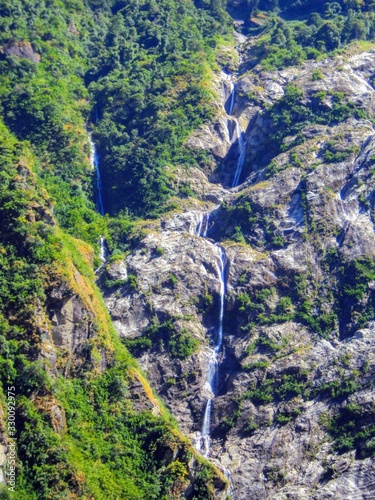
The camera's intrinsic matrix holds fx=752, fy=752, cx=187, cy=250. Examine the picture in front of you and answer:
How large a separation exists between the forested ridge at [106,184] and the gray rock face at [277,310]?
0.53 meters

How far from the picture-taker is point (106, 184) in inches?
2746

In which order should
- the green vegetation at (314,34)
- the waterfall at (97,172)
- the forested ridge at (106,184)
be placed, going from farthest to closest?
the green vegetation at (314,34) < the waterfall at (97,172) < the forested ridge at (106,184)

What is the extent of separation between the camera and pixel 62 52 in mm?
81375

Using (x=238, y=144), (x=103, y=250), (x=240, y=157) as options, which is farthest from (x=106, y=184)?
(x=238, y=144)

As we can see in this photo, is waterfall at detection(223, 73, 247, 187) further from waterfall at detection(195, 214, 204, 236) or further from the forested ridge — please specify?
waterfall at detection(195, 214, 204, 236)

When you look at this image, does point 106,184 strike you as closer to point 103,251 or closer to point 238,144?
point 103,251

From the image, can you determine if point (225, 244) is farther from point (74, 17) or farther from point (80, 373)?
point (74, 17)

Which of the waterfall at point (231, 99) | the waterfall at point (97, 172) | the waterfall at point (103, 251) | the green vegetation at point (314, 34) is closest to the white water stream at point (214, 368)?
the waterfall at point (103, 251)

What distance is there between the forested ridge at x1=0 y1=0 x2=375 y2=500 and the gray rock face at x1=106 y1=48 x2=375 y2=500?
531 millimetres

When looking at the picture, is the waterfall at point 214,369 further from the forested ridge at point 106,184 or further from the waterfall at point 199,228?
the waterfall at point 199,228

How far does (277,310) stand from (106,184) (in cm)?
2224

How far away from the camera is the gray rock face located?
48.5 metres

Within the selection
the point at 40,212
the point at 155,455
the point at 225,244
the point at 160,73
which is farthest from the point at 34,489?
the point at 160,73

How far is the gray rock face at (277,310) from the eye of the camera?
1909 inches
